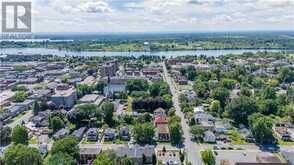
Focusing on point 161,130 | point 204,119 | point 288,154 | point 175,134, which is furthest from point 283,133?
point 161,130

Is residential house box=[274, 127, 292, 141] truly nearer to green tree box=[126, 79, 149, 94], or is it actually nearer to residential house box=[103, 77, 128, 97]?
green tree box=[126, 79, 149, 94]

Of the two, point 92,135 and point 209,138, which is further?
point 92,135

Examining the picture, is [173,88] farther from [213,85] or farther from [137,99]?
[137,99]

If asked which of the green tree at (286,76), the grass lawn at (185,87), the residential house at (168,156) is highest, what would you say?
A: the green tree at (286,76)

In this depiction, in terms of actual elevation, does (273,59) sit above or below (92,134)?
above

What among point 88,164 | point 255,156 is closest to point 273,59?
point 255,156

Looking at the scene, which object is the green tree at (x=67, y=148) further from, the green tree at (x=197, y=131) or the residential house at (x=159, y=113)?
the residential house at (x=159, y=113)

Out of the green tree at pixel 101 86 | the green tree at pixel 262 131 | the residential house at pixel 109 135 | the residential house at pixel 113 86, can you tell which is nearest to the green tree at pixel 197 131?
the green tree at pixel 262 131

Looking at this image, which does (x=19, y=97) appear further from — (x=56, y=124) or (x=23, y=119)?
(x=56, y=124)
